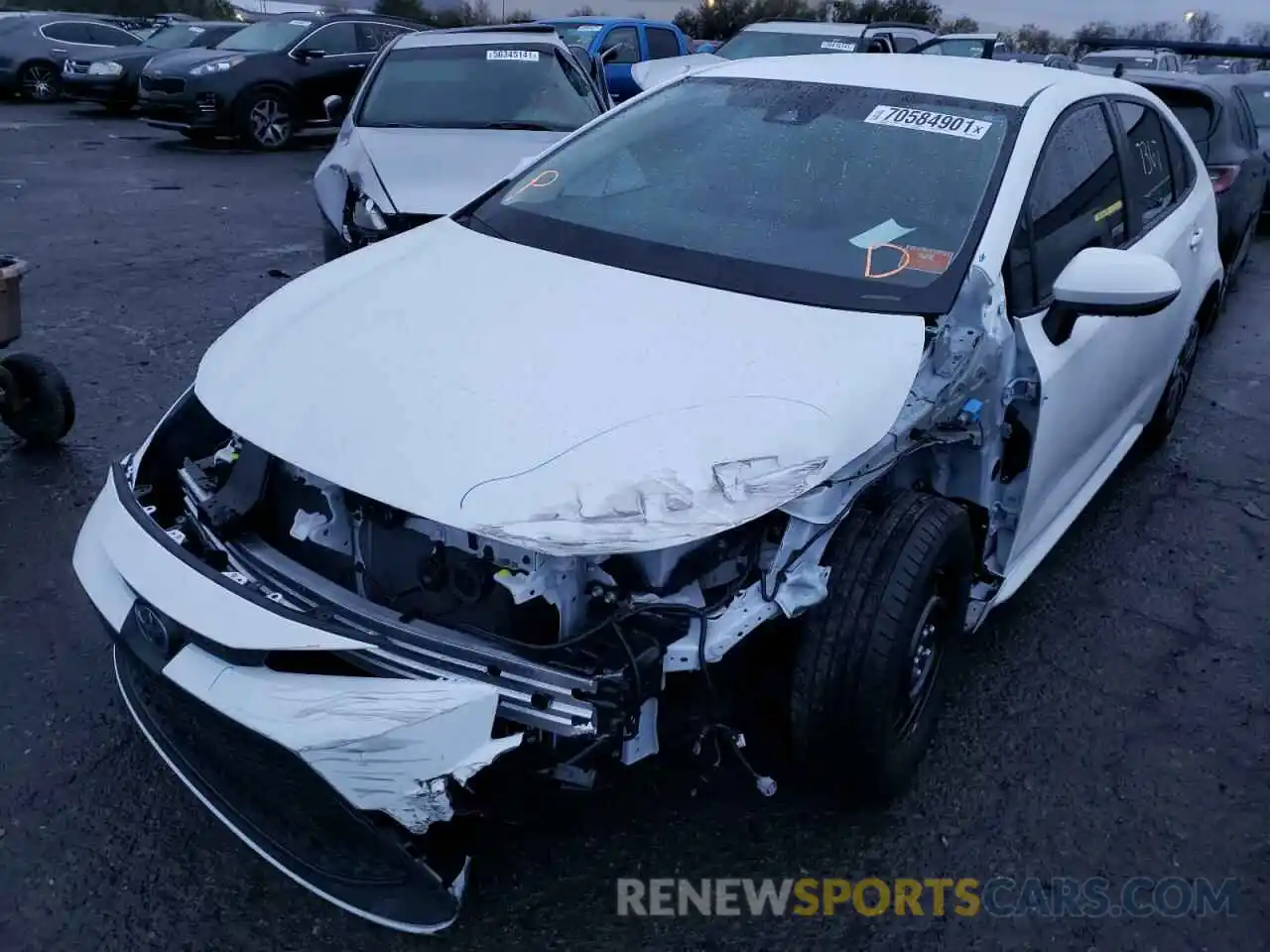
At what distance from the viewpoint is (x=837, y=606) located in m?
2.34

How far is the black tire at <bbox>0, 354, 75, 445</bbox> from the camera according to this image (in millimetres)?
4367

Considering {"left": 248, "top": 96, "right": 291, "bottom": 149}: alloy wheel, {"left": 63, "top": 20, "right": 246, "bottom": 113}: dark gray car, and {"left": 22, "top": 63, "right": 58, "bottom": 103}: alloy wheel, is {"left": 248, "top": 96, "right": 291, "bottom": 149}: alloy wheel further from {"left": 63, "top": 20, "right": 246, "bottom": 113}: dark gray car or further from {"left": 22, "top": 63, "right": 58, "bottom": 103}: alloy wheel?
{"left": 22, "top": 63, "right": 58, "bottom": 103}: alloy wheel

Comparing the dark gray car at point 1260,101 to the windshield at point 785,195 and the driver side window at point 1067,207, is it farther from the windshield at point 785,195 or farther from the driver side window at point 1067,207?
the windshield at point 785,195

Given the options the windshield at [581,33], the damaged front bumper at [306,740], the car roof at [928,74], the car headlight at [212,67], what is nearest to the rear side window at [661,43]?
the windshield at [581,33]

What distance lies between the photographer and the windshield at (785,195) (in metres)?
2.82

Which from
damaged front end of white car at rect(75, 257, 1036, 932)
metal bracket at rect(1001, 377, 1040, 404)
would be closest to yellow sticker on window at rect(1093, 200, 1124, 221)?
metal bracket at rect(1001, 377, 1040, 404)

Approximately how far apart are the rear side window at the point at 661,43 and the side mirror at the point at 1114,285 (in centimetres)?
1218

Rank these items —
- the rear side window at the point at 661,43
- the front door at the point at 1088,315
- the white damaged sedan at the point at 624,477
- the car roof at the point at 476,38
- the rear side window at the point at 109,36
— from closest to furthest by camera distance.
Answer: the white damaged sedan at the point at 624,477 < the front door at the point at 1088,315 < the car roof at the point at 476,38 < the rear side window at the point at 661,43 < the rear side window at the point at 109,36

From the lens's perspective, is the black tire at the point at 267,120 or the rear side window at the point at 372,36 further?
the rear side window at the point at 372,36

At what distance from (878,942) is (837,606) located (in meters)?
0.72

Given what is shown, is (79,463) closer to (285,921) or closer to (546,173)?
(546,173)

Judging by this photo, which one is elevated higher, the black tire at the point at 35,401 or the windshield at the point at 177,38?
the black tire at the point at 35,401

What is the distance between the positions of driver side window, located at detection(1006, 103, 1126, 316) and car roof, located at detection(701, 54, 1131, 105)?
0.15 m

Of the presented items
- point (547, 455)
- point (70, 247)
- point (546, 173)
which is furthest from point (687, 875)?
point (70, 247)
